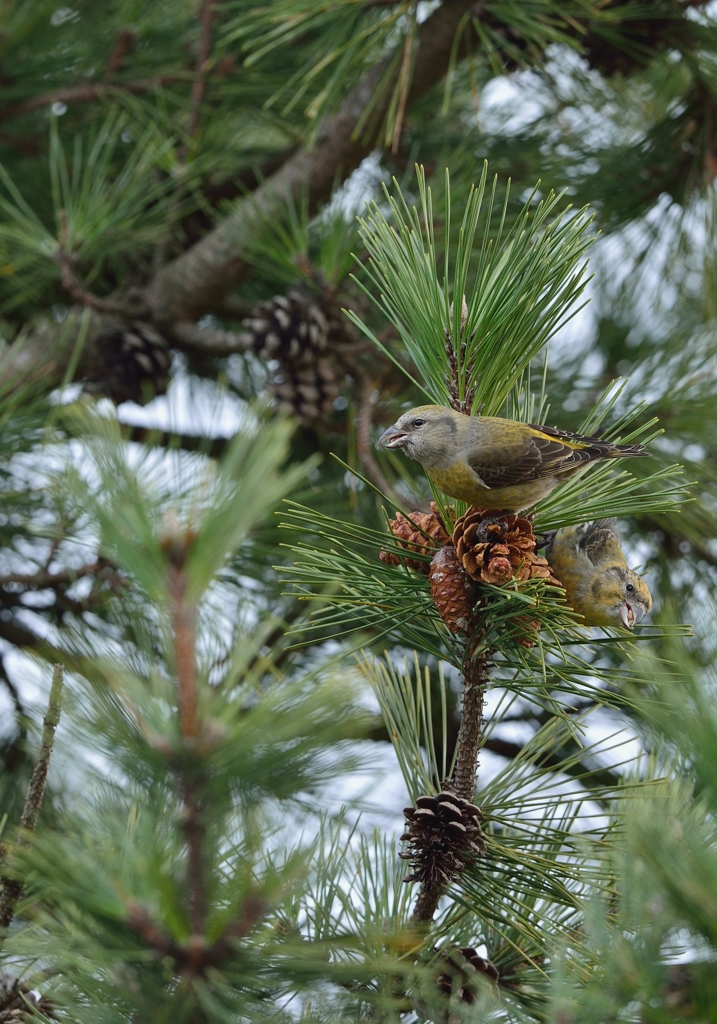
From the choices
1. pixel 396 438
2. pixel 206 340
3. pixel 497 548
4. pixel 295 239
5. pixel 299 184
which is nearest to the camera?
pixel 497 548

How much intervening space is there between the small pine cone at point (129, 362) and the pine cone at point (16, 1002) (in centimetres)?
145

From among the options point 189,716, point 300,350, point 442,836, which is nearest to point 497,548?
point 442,836

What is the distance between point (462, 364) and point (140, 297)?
149cm

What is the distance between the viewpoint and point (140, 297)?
2.44 m

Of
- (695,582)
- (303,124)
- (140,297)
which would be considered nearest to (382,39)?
(303,124)

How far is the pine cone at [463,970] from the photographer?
3.63 feet

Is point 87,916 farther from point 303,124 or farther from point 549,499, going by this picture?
point 303,124

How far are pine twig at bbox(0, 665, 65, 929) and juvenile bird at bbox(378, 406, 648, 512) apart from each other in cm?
56

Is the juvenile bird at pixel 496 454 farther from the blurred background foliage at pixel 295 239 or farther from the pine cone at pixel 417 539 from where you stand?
the blurred background foliage at pixel 295 239

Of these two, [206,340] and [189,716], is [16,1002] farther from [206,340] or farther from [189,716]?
[206,340]

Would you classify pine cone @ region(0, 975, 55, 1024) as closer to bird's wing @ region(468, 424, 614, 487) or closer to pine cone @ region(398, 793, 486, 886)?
pine cone @ region(398, 793, 486, 886)

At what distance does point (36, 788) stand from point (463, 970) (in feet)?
1.74

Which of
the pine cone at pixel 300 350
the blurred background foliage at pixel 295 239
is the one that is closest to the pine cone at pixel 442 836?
the blurred background foliage at pixel 295 239

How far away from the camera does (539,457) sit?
1206 millimetres
